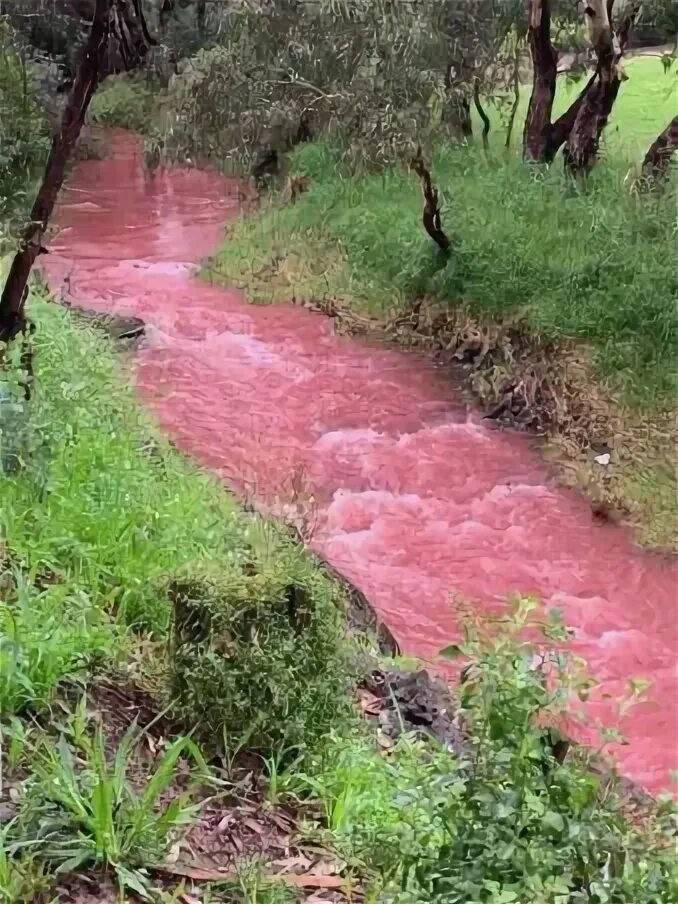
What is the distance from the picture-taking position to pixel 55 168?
8.87ft

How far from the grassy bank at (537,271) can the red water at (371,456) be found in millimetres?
228

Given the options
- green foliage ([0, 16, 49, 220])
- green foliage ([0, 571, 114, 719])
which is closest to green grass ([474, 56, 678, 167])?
green foliage ([0, 16, 49, 220])

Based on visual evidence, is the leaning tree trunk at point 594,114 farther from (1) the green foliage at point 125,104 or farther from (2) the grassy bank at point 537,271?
(1) the green foliage at point 125,104

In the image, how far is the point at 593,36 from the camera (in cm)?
453

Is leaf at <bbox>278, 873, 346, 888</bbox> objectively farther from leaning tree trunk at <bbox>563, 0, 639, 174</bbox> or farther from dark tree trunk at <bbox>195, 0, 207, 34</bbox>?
leaning tree trunk at <bbox>563, 0, 639, 174</bbox>

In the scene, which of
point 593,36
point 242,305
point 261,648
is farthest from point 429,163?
point 261,648

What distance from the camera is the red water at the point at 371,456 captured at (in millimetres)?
3029

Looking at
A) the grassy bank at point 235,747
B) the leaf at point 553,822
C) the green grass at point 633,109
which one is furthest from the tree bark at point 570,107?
the leaf at point 553,822

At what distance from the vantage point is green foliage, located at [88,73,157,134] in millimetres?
4035

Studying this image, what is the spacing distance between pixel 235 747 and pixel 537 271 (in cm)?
344

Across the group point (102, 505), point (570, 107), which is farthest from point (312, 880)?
point (570, 107)

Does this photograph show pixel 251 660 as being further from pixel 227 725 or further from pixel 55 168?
pixel 55 168

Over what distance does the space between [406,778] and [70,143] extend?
2066 millimetres

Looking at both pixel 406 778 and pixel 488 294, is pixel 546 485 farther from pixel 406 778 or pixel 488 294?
pixel 406 778
